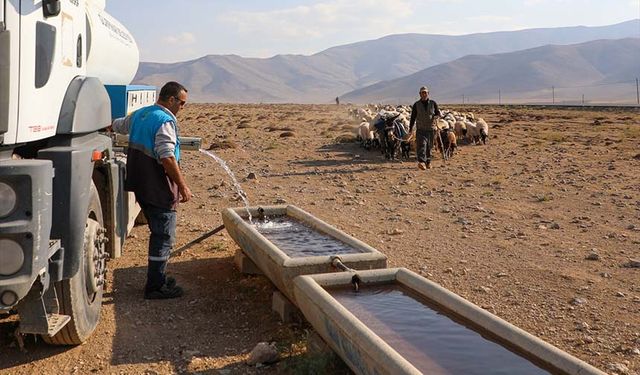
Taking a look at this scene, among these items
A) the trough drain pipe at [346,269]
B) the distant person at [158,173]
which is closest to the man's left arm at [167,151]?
the distant person at [158,173]

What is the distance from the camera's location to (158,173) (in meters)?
5.59

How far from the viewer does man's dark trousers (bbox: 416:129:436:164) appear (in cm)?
1441

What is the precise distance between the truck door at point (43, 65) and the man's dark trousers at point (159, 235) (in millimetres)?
1399

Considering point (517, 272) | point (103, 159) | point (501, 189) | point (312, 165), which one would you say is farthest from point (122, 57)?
point (312, 165)

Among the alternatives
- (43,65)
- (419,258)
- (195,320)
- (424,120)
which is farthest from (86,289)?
(424,120)

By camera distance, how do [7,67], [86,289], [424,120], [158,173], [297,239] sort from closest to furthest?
[7,67], [86,289], [158,173], [297,239], [424,120]

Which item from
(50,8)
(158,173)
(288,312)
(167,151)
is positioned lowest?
(288,312)

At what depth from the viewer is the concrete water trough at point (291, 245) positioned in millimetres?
5000

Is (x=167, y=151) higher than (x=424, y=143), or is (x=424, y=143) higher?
(x=424, y=143)

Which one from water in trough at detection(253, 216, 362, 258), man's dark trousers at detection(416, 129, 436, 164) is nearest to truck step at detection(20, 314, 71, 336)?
water in trough at detection(253, 216, 362, 258)

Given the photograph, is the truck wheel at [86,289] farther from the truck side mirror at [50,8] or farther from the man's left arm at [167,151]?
the truck side mirror at [50,8]

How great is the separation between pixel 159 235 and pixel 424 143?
9.67 meters

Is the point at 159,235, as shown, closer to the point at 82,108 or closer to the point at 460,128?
the point at 82,108

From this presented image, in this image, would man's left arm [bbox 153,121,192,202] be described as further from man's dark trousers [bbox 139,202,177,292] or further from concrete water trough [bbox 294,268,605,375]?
concrete water trough [bbox 294,268,605,375]
